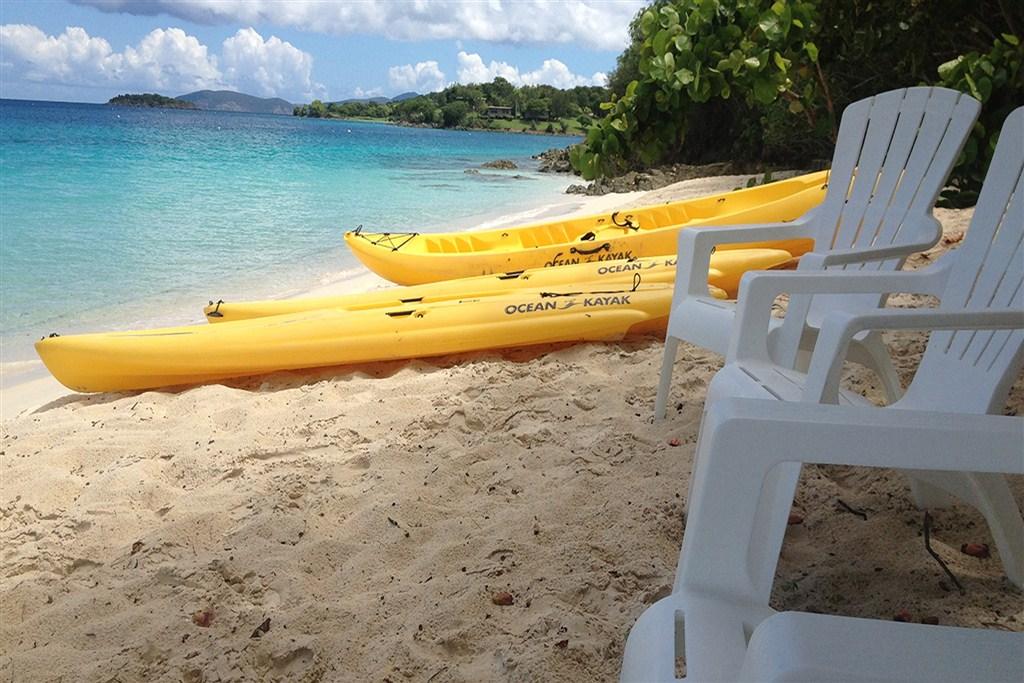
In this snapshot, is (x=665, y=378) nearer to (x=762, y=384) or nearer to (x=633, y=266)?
(x=762, y=384)

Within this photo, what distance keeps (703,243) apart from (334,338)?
1698 mm

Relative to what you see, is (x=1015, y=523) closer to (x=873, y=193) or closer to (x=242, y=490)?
(x=873, y=193)

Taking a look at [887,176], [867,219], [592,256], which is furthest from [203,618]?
[592,256]

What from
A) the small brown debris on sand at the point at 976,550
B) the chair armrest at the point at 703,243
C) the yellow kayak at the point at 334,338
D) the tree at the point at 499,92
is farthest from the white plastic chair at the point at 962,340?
the tree at the point at 499,92

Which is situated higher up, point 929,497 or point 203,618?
point 929,497

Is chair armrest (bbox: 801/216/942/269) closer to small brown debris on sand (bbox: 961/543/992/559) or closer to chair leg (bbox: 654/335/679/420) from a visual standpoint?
chair leg (bbox: 654/335/679/420)

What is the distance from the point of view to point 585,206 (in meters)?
11.6

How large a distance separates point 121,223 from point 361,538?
997 cm

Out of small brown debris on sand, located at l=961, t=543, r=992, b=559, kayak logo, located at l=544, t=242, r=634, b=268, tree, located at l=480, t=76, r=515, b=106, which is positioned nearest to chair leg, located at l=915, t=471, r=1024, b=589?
small brown debris on sand, located at l=961, t=543, r=992, b=559

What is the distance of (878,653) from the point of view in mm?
708

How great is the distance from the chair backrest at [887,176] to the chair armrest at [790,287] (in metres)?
0.22

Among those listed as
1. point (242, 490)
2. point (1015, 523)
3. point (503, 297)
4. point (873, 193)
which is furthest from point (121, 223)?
point (1015, 523)

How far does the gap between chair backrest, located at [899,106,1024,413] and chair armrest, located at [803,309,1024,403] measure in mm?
272

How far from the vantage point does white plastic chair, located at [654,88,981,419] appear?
2379 mm
